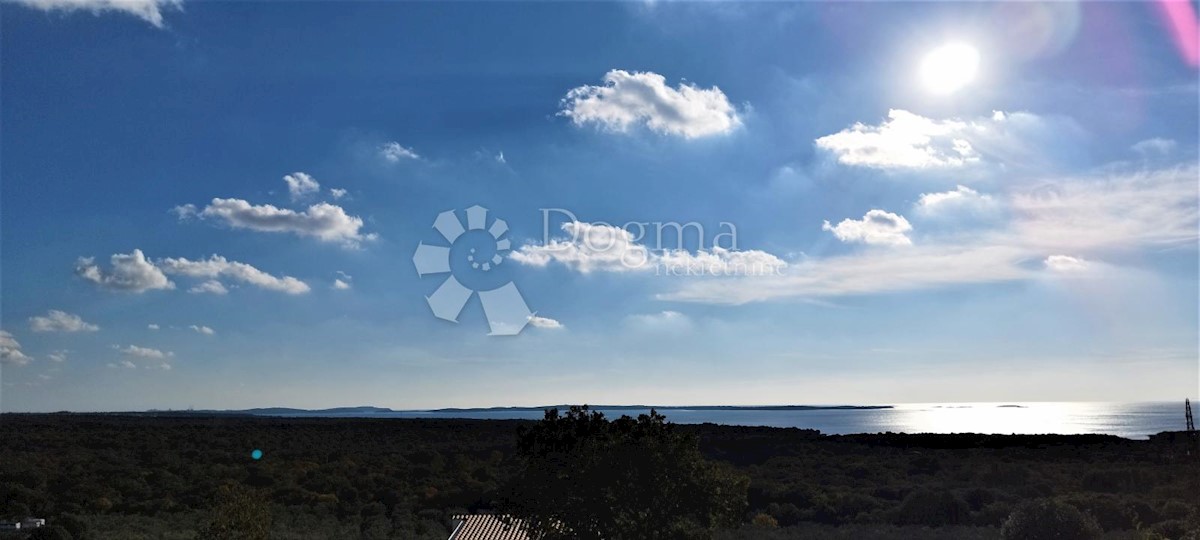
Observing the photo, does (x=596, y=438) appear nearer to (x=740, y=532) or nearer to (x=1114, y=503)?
(x=740, y=532)

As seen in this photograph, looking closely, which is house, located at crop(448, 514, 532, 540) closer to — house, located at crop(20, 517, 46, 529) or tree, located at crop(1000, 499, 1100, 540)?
tree, located at crop(1000, 499, 1100, 540)

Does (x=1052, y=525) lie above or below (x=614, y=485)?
below

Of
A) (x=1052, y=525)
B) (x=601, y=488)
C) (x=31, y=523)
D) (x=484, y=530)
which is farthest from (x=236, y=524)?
(x=1052, y=525)

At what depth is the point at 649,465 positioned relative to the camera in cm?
2505

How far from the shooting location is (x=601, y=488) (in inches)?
978

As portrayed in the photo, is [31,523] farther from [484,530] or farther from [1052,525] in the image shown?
[1052,525]

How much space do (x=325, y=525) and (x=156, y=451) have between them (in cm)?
5276

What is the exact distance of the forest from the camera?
990 inches

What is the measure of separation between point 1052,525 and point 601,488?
20567mm

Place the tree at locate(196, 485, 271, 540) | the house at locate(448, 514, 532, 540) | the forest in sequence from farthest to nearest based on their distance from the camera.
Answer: the house at locate(448, 514, 532, 540)
the tree at locate(196, 485, 271, 540)
the forest

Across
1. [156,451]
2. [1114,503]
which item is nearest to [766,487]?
[1114,503]

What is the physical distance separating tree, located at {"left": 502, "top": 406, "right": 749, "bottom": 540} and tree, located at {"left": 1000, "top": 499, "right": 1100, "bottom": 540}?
16.2 meters

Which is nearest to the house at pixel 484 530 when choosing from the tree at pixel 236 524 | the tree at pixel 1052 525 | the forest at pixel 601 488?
the forest at pixel 601 488

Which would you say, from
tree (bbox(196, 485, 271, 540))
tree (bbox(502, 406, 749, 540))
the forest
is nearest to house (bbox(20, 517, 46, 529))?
the forest
